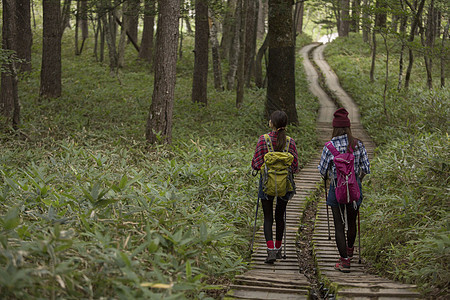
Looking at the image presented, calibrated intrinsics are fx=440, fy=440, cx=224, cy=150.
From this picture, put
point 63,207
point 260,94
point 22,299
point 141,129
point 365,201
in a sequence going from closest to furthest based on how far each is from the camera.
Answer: point 22,299, point 63,207, point 365,201, point 141,129, point 260,94

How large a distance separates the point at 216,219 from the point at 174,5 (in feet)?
19.2

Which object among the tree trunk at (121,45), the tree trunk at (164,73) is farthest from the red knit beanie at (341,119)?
the tree trunk at (121,45)

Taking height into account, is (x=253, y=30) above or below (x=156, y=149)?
above

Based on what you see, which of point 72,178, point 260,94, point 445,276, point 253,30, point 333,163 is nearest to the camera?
point 445,276

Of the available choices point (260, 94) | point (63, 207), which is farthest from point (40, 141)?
point (260, 94)

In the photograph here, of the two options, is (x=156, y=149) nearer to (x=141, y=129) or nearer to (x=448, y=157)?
(x=141, y=129)

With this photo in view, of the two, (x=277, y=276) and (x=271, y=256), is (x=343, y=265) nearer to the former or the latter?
(x=271, y=256)

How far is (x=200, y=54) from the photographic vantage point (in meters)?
16.4

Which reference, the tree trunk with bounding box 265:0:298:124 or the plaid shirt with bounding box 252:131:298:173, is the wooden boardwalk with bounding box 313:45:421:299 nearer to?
the plaid shirt with bounding box 252:131:298:173

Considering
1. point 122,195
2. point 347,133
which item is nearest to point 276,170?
point 347,133

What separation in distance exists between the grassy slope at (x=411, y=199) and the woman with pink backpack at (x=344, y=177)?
53cm

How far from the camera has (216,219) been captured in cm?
625

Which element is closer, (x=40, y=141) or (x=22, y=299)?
(x=22, y=299)

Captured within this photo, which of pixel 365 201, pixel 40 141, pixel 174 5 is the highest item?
pixel 174 5
